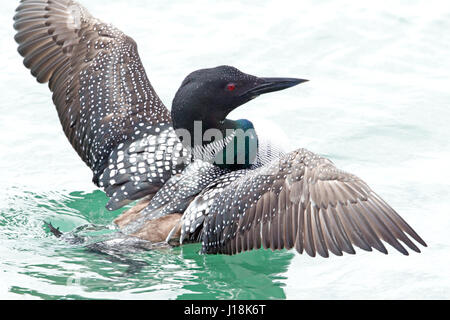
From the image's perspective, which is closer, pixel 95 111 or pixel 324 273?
pixel 324 273

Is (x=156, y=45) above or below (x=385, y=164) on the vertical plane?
above

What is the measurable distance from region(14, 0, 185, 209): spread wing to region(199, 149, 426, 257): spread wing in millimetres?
783

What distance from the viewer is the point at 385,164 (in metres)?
6.26

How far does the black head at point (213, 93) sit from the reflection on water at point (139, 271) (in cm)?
69

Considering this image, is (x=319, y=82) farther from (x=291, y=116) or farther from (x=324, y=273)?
(x=324, y=273)

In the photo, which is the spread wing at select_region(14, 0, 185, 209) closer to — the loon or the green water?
the loon

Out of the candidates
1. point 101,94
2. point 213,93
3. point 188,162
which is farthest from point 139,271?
point 101,94

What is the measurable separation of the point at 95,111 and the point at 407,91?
2.62 metres

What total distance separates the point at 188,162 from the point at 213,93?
1.80ft

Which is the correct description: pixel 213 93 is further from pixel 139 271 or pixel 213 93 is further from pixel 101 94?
pixel 139 271

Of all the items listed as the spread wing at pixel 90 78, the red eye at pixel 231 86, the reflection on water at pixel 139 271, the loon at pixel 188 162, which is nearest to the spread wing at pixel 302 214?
the loon at pixel 188 162

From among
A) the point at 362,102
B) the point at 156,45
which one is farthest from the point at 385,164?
the point at 156,45

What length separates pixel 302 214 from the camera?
177 inches

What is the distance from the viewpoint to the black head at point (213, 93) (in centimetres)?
502
